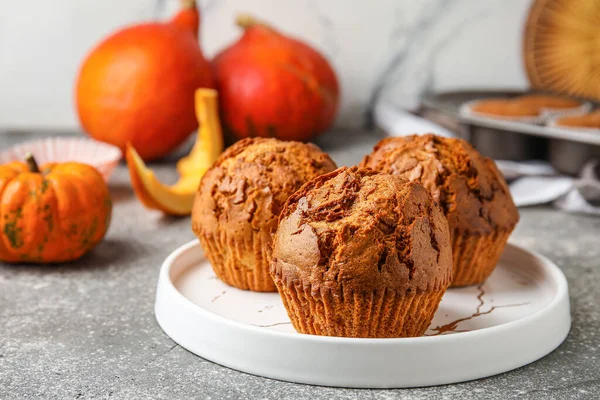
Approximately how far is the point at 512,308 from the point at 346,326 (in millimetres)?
287

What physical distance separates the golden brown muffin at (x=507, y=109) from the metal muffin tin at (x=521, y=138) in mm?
30

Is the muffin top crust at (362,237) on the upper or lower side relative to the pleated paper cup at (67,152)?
upper

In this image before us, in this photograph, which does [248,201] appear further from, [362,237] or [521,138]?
[521,138]

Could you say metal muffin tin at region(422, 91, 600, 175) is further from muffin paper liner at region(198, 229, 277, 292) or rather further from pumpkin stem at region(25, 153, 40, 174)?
pumpkin stem at region(25, 153, 40, 174)

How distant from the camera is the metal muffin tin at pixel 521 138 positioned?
1.78 m

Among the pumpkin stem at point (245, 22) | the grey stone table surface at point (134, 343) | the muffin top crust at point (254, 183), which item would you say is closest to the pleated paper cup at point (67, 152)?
the grey stone table surface at point (134, 343)

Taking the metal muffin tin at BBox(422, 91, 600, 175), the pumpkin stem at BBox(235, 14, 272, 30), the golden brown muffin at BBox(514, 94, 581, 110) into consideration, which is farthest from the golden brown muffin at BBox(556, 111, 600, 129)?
the pumpkin stem at BBox(235, 14, 272, 30)

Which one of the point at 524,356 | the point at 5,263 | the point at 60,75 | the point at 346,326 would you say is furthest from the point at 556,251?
the point at 60,75

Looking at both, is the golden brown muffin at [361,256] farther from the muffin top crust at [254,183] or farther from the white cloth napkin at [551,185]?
the white cloth napkin at [551,185]

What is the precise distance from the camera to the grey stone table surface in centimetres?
86

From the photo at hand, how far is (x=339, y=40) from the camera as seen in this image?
249cm

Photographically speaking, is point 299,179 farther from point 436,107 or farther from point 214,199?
point 436,107

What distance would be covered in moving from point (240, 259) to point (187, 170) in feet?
2.59

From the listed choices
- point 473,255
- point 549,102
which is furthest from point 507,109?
point 473,255
